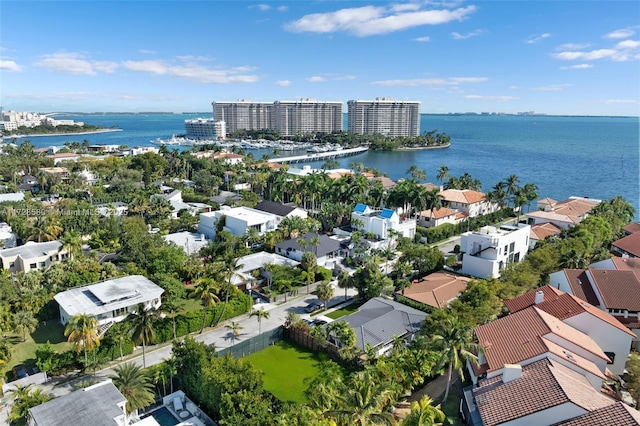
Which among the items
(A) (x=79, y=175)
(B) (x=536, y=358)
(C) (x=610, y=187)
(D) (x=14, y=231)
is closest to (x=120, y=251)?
(D) (x=14, y=231)

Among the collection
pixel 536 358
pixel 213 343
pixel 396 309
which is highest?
pixel 536 358

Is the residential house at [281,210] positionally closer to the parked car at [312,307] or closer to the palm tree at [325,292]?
the parked car at [312,307]

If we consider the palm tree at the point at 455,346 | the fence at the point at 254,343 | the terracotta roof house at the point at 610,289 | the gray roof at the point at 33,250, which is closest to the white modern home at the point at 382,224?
the terracotta roof house at the point at 610,289

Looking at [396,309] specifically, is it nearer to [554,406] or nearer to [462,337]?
[462,337]

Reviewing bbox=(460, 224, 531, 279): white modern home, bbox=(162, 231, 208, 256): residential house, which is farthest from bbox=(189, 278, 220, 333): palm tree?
bbox=(460, 224, 531, 279): white modern home

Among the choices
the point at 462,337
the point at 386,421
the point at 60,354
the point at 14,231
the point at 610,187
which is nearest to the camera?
the point at 386,421

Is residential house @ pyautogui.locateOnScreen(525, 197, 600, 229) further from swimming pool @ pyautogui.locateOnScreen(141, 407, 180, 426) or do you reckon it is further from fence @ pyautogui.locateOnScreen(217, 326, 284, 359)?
swimming pool @ pyautogui.locateOnScreen(141, 407, 180, 426)
